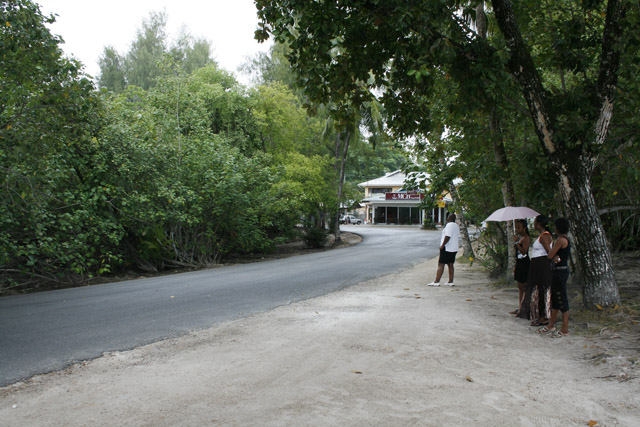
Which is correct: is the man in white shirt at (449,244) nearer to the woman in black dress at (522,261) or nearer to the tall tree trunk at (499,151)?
the tall tree trunk at (499,151)

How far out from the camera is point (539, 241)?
21.6ft

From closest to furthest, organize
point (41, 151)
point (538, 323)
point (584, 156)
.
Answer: point (538, 323), point (584, 156), point (41, 151)

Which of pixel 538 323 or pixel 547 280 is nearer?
pixel 547 280

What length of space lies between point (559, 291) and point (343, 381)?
3.60 m

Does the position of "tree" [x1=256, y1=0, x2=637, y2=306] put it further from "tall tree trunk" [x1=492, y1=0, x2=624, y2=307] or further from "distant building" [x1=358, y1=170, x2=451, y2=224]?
"distant building" [x1=358, y1=170, x2=451, y2=224]

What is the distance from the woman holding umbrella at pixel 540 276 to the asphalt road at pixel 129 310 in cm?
428

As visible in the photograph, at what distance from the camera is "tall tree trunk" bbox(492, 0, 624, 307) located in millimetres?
7203

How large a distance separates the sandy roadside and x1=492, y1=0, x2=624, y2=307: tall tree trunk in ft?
4.91

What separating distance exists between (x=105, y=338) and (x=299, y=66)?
17.2 ft

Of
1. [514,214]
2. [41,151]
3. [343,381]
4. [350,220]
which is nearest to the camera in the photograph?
[343,381]

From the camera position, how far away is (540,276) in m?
A: 6.66

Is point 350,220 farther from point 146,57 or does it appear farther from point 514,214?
point 514,214

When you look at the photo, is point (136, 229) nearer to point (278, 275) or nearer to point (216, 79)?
point (278, 275)

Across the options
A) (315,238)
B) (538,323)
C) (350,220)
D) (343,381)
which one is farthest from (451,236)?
(350,220)
